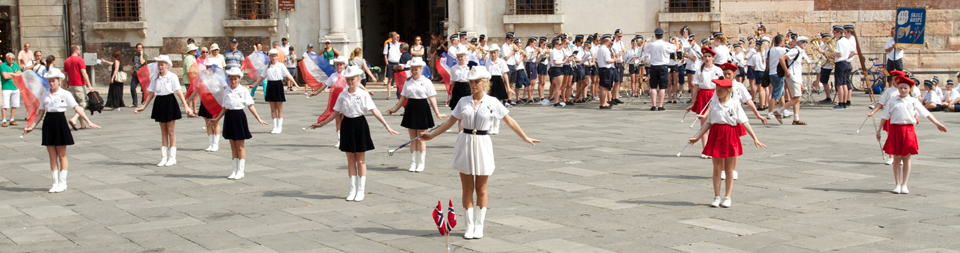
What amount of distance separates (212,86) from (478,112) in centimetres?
512

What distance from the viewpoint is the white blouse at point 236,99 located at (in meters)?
9.77

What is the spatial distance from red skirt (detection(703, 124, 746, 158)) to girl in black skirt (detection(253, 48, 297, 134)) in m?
7.89

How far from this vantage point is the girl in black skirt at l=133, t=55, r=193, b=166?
34.8ft

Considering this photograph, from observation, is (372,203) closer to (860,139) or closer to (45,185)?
(45,185)

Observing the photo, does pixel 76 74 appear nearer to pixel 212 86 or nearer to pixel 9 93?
pixel 9 93

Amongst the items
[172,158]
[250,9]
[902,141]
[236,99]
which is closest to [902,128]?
[902,141]

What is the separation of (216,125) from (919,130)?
390 inches

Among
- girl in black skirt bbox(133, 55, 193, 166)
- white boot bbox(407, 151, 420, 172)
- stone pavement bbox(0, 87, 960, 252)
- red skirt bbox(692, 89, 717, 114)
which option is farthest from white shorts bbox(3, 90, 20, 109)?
red skirt bbox(692, 89, 717, 114)

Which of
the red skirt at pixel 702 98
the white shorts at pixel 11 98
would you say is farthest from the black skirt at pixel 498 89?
the white shorts at pixel 11 98

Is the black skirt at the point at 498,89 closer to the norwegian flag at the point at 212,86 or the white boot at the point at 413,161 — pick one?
the white boot at the point at 413,161

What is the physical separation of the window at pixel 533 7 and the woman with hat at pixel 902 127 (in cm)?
1541

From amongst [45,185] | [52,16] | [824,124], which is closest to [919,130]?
[824,124]

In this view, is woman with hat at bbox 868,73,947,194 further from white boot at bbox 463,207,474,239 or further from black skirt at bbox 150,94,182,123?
black skirt at bbox 150,94,182,123

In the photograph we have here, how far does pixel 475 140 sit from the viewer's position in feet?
21.3
